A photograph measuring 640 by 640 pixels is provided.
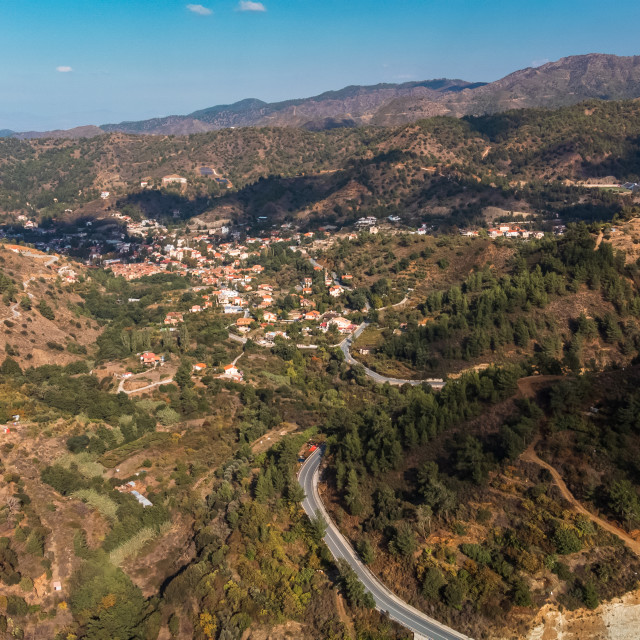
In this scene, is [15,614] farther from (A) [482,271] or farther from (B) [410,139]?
(B) [410,139]

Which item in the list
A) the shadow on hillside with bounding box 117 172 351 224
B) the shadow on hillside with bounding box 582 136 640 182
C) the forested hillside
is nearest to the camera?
the forested hillside

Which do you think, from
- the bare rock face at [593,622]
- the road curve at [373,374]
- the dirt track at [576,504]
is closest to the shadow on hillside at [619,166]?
the road curve at [373,374]

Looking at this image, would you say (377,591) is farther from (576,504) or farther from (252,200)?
(252,200)

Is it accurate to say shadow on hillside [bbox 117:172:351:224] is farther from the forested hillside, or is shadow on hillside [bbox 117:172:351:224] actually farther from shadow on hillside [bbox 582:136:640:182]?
shadow on hillside [bbox 582:136:640:182]

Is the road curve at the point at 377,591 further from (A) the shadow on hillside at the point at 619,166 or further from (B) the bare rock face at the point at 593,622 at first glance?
(A) the shadow on hillside at the point at 619,166

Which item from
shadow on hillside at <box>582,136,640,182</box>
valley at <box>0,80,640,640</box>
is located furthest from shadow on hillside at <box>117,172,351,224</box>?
shadow on hillside at <box>582,136,640,182</box>

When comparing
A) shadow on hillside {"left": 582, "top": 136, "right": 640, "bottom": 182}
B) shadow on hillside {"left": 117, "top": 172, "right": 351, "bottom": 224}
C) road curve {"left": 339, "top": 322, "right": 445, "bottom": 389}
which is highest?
shadow on hillside {"left": 582, "top": 136, "right": 640, "bottom": 182}

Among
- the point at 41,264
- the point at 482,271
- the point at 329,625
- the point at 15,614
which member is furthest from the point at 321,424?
the point at 41,264
